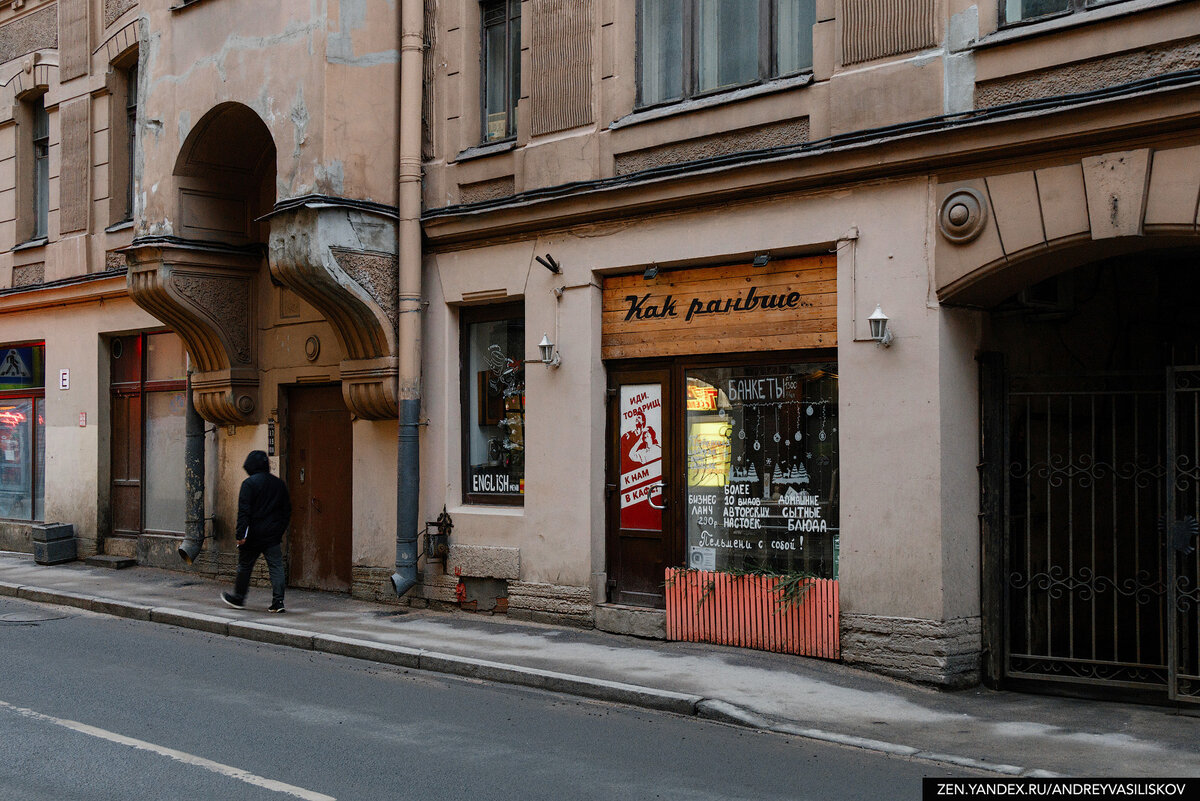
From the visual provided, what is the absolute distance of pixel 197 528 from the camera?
1563cm

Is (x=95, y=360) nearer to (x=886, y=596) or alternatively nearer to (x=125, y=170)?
(x=125, y=170)

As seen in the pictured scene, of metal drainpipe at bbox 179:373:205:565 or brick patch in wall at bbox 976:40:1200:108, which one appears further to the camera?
metal drainpipe at bbox 179:373:205:565

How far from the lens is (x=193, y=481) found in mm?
15750

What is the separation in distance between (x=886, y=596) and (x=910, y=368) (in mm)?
→ 1847

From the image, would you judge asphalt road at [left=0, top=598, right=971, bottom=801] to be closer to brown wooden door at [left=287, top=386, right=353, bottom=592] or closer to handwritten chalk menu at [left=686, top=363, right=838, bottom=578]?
handwritten chalk menu at [left=686, top=363, right=838, bottom=578]

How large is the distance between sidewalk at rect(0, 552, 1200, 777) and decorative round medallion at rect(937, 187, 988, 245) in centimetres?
352

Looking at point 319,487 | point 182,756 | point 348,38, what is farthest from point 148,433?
point 182,756

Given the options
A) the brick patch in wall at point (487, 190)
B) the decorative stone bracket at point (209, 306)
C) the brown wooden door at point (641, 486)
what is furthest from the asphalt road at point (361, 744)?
the decorative stone bracket at point (209, 306)

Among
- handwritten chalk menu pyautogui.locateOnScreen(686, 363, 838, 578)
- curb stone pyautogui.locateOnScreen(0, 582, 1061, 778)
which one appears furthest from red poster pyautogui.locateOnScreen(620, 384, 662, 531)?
curb stone pyautogui.locateOnScreen(0, 582, 1061, 778)

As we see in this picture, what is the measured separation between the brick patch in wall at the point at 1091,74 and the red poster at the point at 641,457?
416 centimetres

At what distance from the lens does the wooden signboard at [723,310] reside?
10039 mm

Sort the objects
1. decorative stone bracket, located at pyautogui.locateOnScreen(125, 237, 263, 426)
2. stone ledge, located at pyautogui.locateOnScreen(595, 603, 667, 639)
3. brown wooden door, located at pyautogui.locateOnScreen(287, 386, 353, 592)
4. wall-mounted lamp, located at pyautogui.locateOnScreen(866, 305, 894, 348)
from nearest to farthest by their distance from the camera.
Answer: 1. wall-mounted lamp, located at pyautogui.locateOnScreen(866, 305, 894, 348)
2. stone ledge, located at pyautogui.locateOnScreen(595, 603, 667, 639)
3. brown wooden door, located at pyautogui.locateOnScreen(287, 386, 353, 592)
4. decorative stone bracket, located at pyautogui.locateOnScreen(125, 237, 263, 426)

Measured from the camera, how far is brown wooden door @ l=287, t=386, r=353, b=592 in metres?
14.3

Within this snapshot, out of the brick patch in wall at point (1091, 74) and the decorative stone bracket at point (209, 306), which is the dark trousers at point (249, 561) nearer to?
the decorative stone bracket at point (209, 306)
